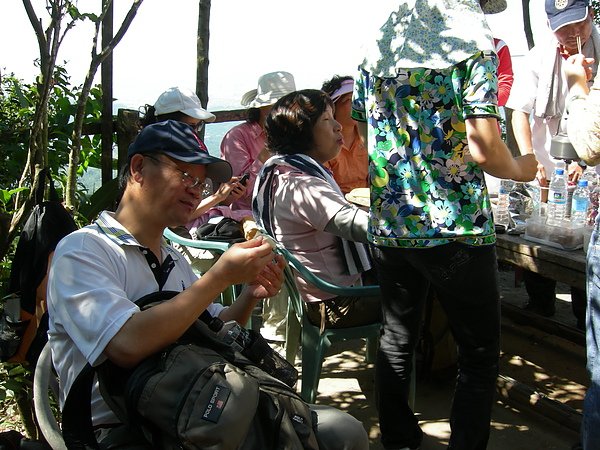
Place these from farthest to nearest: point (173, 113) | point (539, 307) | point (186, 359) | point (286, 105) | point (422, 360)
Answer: point (539, 307) < point (173, 113) < point (422, 360) < point (286, 105) < point (186, 359)

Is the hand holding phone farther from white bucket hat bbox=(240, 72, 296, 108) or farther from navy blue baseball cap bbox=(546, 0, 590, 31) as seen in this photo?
navy blue baseball cap bbox=(546, 0, 590, 31)

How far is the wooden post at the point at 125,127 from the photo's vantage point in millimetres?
4422

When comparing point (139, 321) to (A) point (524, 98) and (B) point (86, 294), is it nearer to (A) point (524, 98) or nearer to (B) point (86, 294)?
(B) point (86, 294)

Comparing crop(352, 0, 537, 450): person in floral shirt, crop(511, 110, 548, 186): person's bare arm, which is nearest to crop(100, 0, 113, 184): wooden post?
crop(352, 0, 537, 450): person in floral shirt

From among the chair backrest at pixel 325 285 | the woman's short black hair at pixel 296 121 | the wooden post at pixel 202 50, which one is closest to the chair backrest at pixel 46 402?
the chair backrest at pixel 325 285

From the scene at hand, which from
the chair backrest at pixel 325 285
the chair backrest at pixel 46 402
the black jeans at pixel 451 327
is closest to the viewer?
the chair backrest at pixel 46 402

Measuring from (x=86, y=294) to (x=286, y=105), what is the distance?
66.4 inches

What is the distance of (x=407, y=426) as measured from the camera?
2588mm

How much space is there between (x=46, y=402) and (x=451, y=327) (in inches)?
55.5

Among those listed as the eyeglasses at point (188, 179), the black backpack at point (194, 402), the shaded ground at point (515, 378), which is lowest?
the shaded ground at point (515, 378)

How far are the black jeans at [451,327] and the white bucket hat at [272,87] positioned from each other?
2190 millimetres

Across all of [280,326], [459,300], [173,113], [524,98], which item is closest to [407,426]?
[459,300]

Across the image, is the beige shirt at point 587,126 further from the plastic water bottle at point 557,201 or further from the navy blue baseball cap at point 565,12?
the navy blue baseball cap at point 565,12

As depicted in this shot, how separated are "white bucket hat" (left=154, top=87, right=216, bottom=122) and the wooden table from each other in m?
1.92
